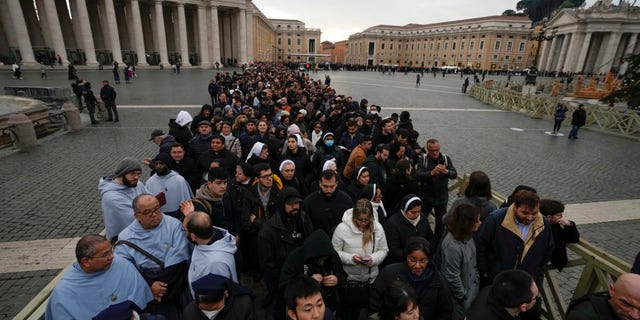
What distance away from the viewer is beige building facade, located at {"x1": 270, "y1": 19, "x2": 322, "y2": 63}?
113 m

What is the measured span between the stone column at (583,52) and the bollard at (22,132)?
8239 centimetres

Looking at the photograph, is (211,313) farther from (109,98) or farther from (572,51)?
(572,51)

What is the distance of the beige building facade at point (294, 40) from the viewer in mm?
113062

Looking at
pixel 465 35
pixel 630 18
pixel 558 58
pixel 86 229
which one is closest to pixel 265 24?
pixel 465 35

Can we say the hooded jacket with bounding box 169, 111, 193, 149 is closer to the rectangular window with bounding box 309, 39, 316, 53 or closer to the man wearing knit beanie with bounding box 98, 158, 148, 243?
the man wearing knit beanie with bounding box 98, 158, 148, 243

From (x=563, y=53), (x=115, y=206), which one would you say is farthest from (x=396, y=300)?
(x=563, y=53)

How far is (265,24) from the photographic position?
85.1m

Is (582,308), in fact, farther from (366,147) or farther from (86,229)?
(86,229)

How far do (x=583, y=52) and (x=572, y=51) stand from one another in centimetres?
185

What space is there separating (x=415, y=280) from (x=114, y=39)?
49.1 metres

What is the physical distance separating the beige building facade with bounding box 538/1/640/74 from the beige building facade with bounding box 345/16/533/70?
16.5m

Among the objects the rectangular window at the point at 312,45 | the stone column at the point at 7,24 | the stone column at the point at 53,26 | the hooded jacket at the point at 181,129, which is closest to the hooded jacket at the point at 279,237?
the hooded jacket at the point at 181,129

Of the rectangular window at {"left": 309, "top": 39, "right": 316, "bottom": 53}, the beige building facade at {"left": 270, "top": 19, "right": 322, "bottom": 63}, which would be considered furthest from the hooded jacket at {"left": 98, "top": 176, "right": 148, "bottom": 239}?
the rectangular window at {"left": 309, "top": 39, "right": 316, "bottom": 53}

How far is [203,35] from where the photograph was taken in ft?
157
